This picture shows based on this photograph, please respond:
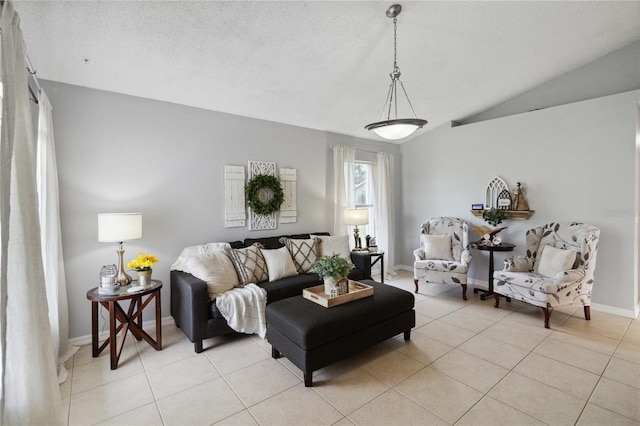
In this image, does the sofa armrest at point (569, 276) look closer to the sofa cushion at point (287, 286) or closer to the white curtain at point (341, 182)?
the sofa cushion at point (287, 286)

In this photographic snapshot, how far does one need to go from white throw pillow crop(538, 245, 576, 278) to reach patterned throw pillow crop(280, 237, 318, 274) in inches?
110

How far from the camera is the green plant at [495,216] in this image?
4.29m

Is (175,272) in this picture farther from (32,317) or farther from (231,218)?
(32,317)

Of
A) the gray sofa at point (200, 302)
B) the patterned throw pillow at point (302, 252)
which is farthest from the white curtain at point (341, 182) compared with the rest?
the gray sofa at point (200, 302)

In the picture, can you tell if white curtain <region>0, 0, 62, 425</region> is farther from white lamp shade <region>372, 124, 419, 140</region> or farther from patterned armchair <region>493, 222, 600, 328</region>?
patterned armchair <region>493, 222, 600, 328</region>

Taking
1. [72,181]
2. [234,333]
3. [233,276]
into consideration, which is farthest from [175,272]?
[72,181]

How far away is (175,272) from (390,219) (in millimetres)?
3783

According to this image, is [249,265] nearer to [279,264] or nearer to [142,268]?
[279,264]

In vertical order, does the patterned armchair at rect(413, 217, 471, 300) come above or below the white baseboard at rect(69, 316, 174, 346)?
above

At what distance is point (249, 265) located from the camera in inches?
130

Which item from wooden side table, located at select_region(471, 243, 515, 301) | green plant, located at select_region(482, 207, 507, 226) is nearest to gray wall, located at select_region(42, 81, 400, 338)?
wooden side table, located at select_region(471, 243, 515, 301)

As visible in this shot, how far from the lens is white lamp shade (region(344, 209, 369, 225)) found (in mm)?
4629

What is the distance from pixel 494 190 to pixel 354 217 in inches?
85.9

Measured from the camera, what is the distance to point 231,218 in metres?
3.85
